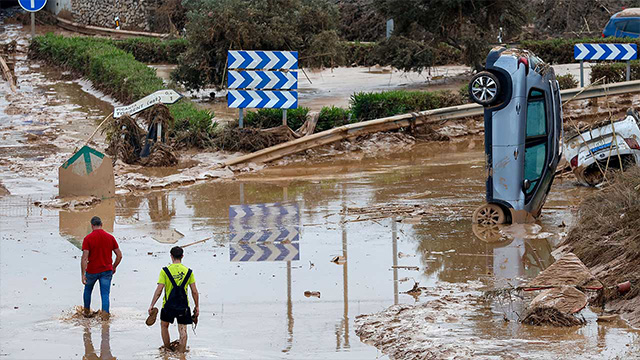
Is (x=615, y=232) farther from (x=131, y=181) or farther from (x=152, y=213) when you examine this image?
(x=131, y=181)

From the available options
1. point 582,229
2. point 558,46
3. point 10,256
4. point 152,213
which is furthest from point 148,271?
point 558,46

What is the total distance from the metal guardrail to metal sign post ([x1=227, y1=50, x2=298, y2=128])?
987mm

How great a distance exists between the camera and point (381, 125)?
857 inches

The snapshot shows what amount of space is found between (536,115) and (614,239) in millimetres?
3165

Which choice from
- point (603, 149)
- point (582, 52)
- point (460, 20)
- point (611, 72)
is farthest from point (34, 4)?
point (603, 149)

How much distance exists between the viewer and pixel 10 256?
12.9m

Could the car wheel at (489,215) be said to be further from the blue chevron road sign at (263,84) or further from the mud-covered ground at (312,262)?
the blue chevron road sign at (263,84)

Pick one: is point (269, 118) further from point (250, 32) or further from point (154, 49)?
point (154, 49)

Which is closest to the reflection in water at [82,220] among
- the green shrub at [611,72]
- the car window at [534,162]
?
the car window at [534,162]

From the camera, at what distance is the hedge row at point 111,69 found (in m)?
21.5

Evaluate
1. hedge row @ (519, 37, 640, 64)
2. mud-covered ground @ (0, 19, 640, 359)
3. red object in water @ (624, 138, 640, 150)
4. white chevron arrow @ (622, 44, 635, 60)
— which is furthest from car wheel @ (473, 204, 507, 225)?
hedge row @ (519, 37, 640, 64)

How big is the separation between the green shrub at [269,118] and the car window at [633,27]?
63.7 feet

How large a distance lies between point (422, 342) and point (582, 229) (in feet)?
13.3

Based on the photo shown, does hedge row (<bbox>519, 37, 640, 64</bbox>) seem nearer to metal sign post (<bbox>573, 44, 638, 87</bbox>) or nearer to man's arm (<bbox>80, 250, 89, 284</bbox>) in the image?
metal sign post (<bbox>573, 44, 638, 87</bbox>)
